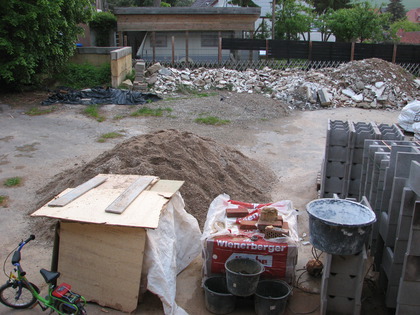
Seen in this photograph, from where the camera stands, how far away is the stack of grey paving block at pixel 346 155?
6508mm

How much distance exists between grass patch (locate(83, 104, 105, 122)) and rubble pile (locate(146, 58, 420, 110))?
3608mm

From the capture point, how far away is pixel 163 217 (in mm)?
4848

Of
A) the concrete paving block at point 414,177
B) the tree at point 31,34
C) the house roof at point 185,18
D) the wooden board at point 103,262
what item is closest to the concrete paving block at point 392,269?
the concrete paving block at point 414,177

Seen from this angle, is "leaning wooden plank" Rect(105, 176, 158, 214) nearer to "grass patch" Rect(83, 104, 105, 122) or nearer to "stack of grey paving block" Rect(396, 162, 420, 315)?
"stack of grey paving block" Rect(396, 162, 420, 315)

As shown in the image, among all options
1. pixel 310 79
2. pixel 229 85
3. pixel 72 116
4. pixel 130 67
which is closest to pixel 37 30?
pixel 72 116

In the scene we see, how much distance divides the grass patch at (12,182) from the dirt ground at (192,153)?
0.14 meters

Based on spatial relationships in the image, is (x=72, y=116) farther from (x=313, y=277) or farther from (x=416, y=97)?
(x=416, y=97)

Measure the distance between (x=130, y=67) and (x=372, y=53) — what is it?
13.4m

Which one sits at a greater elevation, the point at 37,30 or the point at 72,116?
the point at 37,30

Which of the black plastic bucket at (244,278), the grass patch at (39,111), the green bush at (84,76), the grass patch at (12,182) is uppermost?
the green bush at (84,76)

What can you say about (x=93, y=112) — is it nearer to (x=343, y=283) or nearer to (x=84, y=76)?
(x=84, y=76)

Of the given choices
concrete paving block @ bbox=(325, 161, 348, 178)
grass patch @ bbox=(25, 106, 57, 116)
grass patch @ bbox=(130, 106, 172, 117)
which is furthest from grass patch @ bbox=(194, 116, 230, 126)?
concrete paving block @ bbox=(325, 161, 348, 178)

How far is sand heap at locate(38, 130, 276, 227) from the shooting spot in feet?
21.9

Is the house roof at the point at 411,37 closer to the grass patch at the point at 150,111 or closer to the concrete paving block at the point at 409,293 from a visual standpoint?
the grass patch at the point at 150,111
